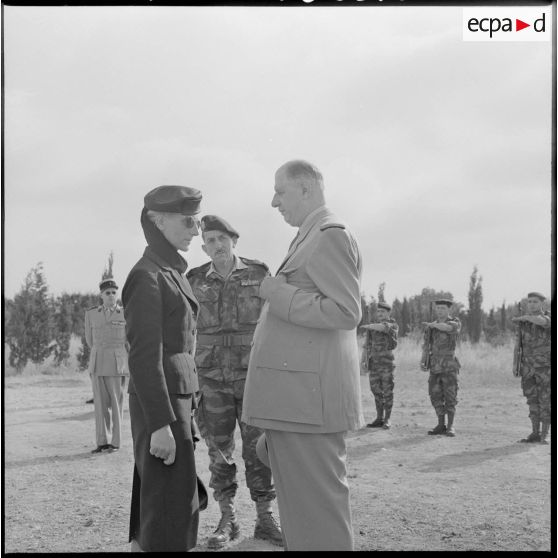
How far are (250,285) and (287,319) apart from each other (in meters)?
1.68

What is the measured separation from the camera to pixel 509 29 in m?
4.20

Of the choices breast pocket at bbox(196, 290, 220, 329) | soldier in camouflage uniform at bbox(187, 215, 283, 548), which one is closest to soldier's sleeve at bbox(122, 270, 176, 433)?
soldier in camouflage uniform at bbox(187, 215, 283, 548)

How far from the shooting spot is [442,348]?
972 cm

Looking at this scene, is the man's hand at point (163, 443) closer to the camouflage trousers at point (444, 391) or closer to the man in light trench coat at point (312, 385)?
the man in light trench coat at point (312, 385)

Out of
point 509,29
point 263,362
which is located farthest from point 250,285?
point 509,29

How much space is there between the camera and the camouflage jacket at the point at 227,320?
183 inches

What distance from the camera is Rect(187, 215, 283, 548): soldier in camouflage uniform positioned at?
4.48 meters

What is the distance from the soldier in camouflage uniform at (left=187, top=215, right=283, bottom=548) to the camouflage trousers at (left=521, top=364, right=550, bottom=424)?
504cm

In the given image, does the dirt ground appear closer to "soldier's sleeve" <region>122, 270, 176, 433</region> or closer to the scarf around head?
"soldier's sleeve" <region>122, 270, 176, 433</region>

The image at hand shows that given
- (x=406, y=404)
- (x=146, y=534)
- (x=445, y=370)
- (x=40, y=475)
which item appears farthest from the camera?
(x=406, y=404)

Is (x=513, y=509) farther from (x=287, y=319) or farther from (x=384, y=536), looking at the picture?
(x=287, y=319)

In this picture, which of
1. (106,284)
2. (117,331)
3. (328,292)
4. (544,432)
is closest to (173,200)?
(328,292)

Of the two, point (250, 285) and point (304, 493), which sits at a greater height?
point (250, 285)

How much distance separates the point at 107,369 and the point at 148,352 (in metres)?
5.32
